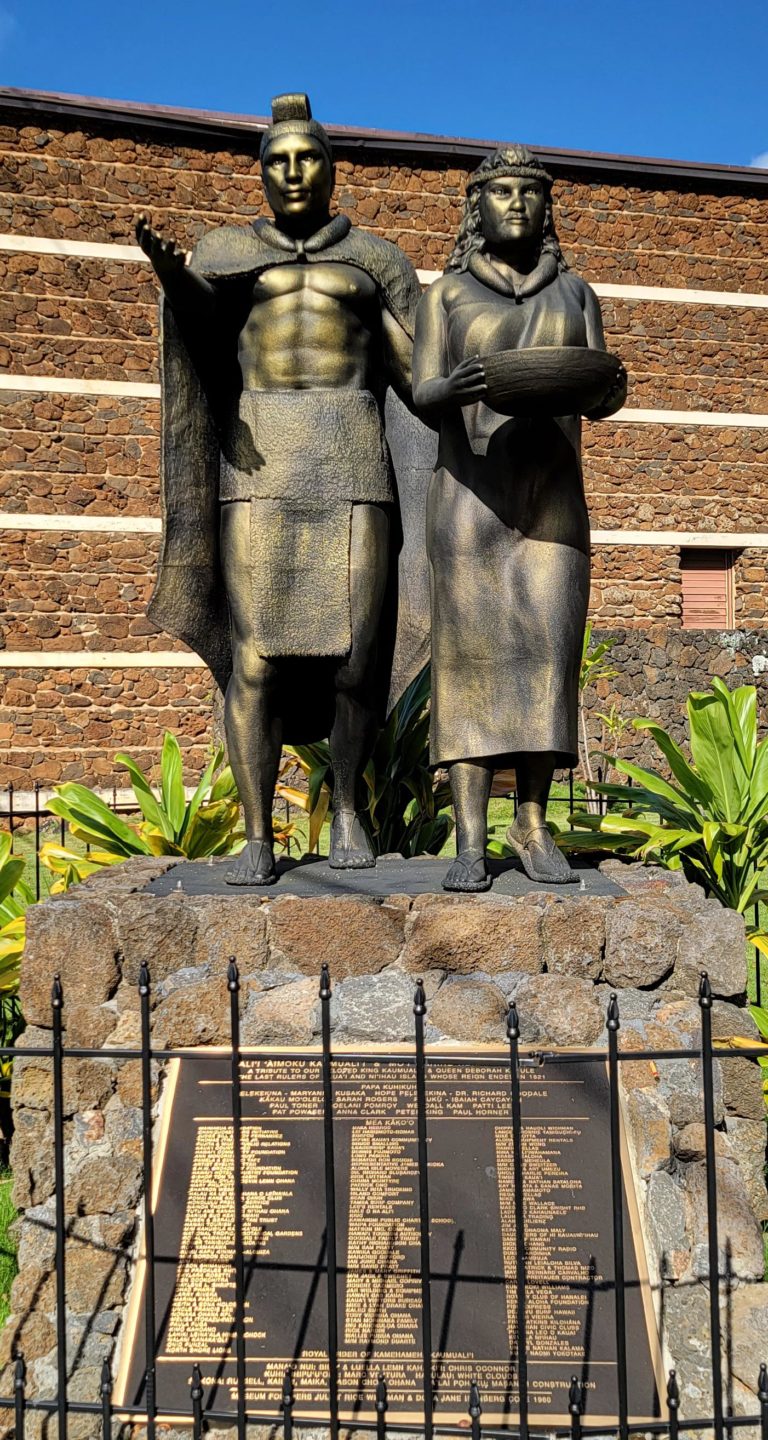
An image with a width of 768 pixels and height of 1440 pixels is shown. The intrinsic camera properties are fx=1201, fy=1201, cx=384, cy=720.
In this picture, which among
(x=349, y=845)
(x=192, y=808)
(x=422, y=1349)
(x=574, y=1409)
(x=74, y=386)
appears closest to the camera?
(x=574, y=1409)

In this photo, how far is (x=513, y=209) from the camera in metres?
3.35

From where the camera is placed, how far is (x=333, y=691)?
13.0 ft

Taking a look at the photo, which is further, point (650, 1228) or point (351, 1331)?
point (650, 1228)

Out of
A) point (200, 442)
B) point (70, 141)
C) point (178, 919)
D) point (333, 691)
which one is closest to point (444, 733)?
point (333, 691)

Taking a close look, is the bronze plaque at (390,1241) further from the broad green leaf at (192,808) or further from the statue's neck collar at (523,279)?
the broad green leaf at (192,808)

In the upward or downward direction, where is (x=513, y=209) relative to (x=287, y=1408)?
upward

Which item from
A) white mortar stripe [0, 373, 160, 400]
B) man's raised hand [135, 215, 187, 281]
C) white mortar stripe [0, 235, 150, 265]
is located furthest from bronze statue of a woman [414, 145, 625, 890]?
white mortar stripe [0, 235, 150, 265]

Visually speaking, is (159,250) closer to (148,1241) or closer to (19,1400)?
(148,1241)

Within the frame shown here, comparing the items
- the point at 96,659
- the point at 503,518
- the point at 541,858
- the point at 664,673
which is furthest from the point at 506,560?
Result: the point at 96,659

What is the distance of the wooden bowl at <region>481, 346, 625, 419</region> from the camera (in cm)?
309

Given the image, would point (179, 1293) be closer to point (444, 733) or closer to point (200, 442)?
point (444, 733)

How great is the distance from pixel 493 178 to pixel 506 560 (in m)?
1.06

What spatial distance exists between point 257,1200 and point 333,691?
174cm

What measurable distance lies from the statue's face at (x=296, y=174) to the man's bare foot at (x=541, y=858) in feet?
6.54
